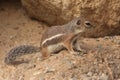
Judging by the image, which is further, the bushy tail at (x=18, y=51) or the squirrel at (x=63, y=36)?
the bushy tail at (x=18, y=51)

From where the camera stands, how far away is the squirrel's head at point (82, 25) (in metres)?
5.71

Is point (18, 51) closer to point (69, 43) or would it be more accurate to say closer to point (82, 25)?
point (69, 43)

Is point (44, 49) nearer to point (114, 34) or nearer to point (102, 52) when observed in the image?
point (102, 52)

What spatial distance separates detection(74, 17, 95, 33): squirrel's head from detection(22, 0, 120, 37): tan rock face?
2.89ft

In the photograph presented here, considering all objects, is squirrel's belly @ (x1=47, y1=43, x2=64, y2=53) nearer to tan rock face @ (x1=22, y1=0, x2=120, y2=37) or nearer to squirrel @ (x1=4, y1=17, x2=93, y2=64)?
squirrel @ (x1=4, y1=17, x2=93, y2=64)

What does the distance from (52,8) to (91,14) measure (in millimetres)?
768

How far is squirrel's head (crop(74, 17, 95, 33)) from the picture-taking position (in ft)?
18.7

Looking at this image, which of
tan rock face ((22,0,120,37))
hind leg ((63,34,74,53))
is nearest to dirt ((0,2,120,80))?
hind leg ((63,34,74,53))

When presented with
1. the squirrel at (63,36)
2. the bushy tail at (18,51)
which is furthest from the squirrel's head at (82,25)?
the bushy tail at (18,51)

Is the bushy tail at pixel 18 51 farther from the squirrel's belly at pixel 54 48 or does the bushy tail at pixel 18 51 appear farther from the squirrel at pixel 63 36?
the squirrel's belly at pixel 54 48

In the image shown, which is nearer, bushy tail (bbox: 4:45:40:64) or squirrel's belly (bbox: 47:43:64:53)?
squirrel's belly (bbox: 47:43:64:53)

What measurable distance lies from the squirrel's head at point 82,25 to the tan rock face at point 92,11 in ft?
2.89

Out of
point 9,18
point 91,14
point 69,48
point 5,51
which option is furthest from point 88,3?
point 9,18

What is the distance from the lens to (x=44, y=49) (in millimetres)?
5977
